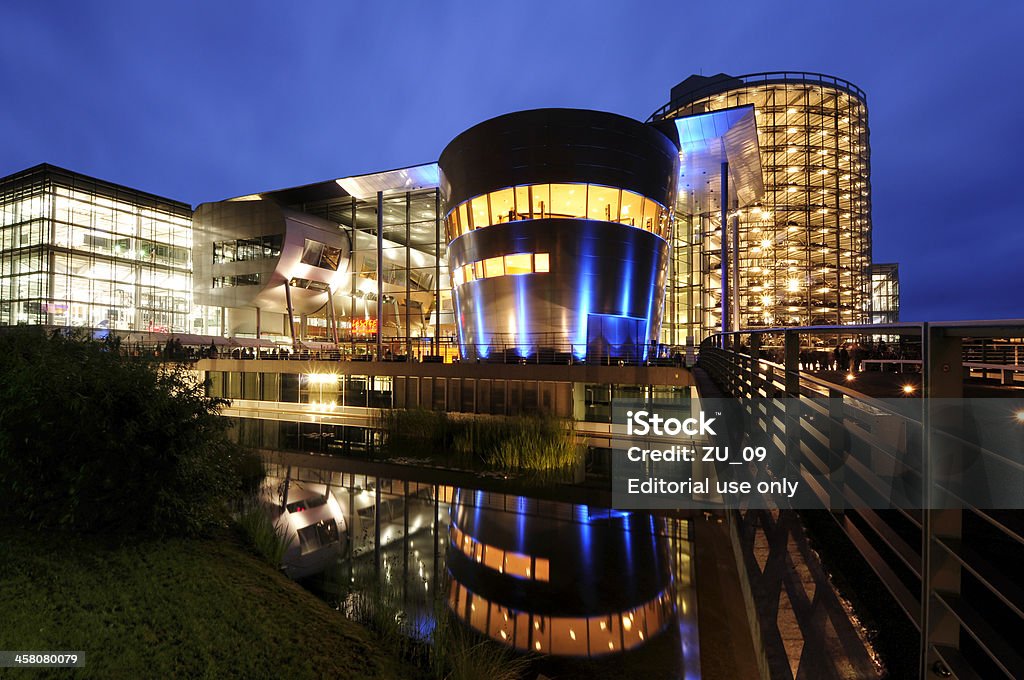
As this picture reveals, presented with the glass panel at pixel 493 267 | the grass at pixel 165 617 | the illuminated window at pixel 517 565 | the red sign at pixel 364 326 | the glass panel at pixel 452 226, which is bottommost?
the illuminated window at pixel 517 565

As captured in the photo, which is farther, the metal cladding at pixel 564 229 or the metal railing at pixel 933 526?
the metal cladding at pixel 564 229

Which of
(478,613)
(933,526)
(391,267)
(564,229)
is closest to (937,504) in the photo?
(933,526)

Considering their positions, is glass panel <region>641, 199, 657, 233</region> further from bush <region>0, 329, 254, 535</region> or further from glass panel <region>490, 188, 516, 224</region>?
bush <region>0, 329, 254, 535</region>

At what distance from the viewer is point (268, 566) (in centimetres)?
912

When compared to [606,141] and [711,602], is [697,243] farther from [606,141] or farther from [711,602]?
[711,602]

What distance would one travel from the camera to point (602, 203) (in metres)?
27.2

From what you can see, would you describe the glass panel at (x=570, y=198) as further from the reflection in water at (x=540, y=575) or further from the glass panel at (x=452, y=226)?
the reflection in water at (x=540, y=575)

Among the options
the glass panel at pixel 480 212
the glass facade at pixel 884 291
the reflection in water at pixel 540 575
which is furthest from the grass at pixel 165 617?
the glass facade at pixel 884 291

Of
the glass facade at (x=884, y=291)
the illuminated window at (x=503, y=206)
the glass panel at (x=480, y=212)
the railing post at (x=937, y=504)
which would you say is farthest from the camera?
the glass facade at (x=884, y=291)

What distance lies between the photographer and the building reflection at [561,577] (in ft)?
24.4

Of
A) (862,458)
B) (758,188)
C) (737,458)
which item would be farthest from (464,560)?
(758,188)

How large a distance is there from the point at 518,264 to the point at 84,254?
48.9 m

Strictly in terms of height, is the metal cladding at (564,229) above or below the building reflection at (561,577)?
above

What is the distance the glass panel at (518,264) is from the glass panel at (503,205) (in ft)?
6.35
